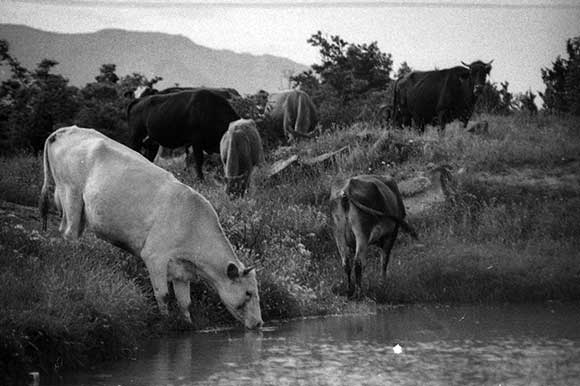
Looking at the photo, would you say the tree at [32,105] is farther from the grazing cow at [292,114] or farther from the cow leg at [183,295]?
the cow leg at [183,295]

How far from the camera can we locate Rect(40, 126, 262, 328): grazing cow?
1211cm

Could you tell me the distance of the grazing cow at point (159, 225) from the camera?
12.1 m

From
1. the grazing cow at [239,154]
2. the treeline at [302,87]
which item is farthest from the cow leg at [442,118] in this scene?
the grazing cow at [239,154]

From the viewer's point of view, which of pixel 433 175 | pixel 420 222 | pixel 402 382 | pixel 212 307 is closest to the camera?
pixel 402 382

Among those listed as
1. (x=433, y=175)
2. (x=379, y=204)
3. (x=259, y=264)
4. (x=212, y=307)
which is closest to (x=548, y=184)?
(x=433, y=175)

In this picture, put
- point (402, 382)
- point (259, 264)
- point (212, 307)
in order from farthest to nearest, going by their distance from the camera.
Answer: point (259, 264) < point (212, 307) < point (402, 382)

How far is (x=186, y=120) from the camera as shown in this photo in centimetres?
2162

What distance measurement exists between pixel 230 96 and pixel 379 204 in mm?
11814

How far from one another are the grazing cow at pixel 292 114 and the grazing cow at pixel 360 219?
1141cm

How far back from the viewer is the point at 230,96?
26203 mm

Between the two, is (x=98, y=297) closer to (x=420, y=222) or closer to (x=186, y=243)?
(x=186, y=243)

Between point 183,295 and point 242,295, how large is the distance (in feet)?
2.20

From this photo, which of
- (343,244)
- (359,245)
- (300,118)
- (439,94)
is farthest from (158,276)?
(300,118)

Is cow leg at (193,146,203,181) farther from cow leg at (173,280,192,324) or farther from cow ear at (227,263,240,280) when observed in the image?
cow ear at (227,263,240,280)
